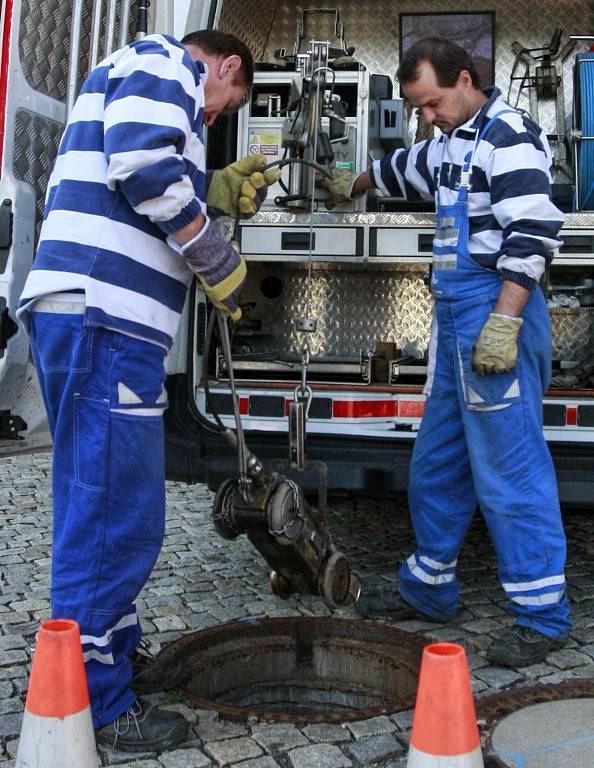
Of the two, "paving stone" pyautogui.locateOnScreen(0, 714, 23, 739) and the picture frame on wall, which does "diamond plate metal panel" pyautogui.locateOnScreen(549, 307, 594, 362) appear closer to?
the picture frame on wall

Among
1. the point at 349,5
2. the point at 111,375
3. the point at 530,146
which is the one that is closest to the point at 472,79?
the point at 530,146

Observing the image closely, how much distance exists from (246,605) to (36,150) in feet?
6.24

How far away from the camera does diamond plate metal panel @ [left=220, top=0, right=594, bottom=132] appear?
6055 mm

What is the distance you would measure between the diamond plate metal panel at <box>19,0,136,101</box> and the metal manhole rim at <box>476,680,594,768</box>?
2.49 m

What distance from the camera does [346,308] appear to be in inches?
239

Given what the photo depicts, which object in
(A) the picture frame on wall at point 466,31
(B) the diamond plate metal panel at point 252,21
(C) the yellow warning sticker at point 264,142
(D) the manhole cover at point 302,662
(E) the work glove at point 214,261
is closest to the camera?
(E) the work glove at point 214,261

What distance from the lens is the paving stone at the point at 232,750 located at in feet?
9.11

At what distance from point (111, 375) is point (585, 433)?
2.30 meters

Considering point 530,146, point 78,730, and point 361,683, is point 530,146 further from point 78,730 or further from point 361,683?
point 78,730

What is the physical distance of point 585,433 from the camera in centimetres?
432

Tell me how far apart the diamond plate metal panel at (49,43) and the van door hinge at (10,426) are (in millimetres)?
1125

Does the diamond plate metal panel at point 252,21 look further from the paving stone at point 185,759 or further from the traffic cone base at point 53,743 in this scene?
the traffic cone base at point 53,743

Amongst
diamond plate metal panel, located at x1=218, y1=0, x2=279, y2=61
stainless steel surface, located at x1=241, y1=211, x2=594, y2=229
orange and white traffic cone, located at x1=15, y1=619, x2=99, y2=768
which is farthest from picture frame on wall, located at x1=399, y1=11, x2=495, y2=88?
orange and white traffic cone, located at x1=15, y1=619, x2=99, y2=768

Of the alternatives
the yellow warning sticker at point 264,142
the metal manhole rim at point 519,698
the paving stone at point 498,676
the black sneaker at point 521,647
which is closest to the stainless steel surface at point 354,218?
the yellow warning sticker at point 264,142
